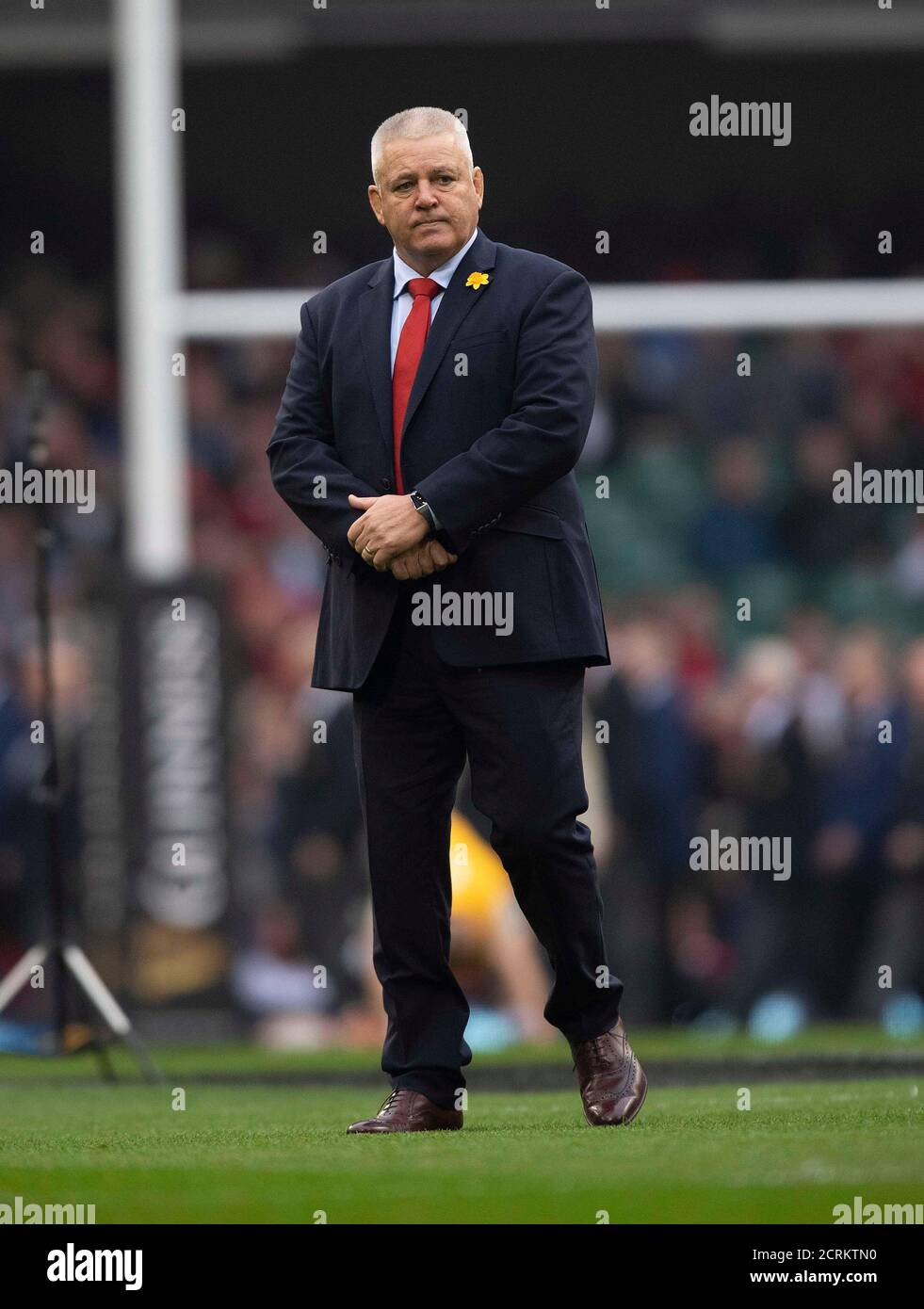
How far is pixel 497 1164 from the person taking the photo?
4.73 metres

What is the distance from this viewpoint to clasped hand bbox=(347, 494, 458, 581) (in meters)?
5.18

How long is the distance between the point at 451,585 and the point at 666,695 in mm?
6497

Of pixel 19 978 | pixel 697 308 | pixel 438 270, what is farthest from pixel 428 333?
pixel 697 308

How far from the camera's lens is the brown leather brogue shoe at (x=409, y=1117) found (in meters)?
5.33

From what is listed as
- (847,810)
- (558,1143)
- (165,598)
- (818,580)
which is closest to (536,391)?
(558,1143)

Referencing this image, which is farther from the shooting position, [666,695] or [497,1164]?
[666,695]

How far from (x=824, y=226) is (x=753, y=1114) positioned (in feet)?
33.0

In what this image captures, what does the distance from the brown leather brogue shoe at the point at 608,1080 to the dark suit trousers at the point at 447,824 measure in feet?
0.12

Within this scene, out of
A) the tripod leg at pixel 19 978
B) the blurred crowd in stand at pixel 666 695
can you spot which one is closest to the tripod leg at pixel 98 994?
the tripod leg at pixel 19 978

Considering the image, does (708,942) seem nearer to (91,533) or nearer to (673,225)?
(91,533)
